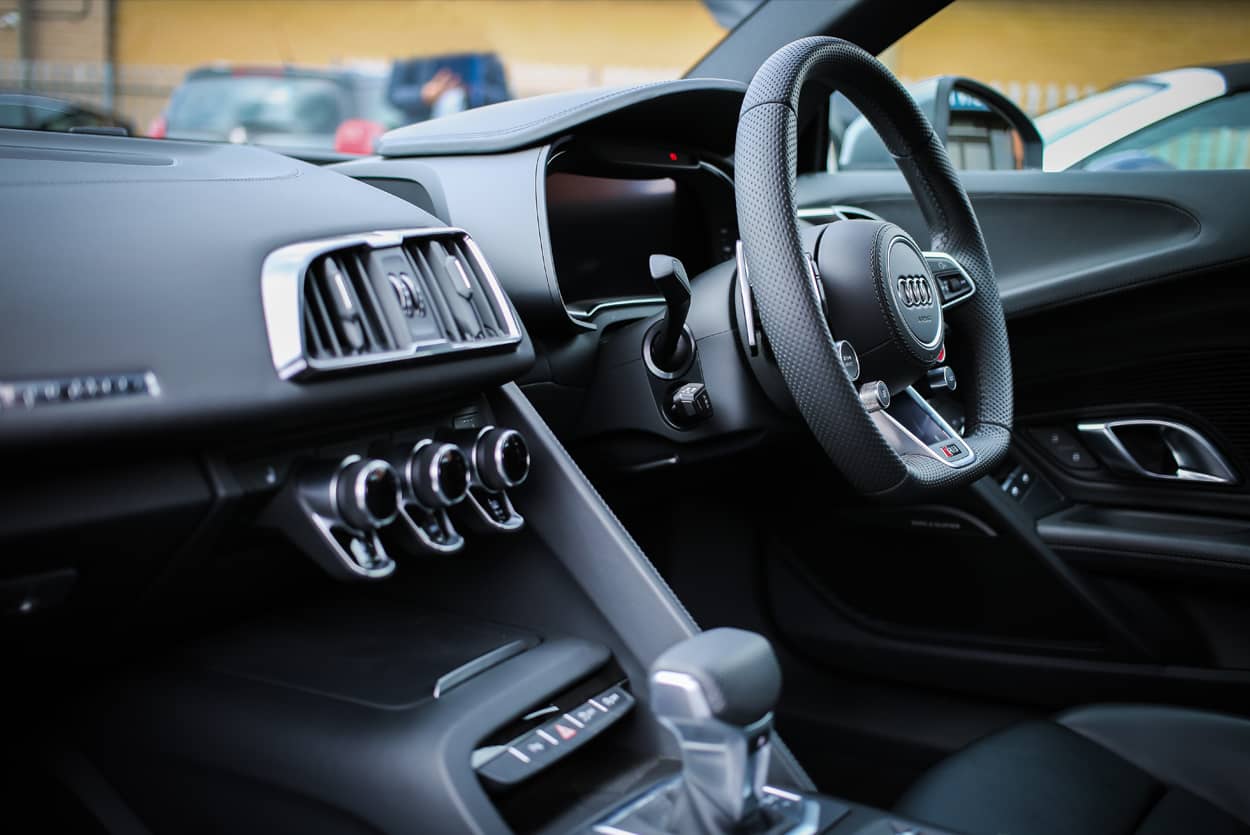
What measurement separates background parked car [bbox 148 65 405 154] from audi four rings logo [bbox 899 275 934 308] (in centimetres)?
389

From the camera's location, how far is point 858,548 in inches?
77.0

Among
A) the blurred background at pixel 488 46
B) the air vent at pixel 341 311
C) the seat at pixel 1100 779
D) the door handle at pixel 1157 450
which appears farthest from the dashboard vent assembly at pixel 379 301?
A: the blurred background at pixel 488 46

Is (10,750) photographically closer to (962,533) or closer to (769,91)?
(769,91)

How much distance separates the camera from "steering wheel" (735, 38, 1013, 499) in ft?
3.93

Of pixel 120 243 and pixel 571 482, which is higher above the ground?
pixel 120 243

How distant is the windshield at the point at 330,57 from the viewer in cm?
→ 218

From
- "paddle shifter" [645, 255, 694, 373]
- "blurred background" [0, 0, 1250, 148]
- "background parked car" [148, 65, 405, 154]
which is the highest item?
"blurred background" [0, 0, 1250, 148]

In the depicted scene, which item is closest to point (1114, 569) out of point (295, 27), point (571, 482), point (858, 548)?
point (858, 548)

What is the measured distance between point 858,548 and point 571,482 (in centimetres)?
85

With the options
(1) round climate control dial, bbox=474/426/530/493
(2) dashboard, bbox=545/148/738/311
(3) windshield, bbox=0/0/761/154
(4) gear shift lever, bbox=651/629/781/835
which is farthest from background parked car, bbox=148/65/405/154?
(4) gear shift lever, bbox=651/629/781/835

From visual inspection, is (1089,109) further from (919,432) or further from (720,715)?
(720,715)

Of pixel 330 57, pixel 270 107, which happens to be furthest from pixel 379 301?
pixel 330 57

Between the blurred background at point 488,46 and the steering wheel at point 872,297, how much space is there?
3.83 m

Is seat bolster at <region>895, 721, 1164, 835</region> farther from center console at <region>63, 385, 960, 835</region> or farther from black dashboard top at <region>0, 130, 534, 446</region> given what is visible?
black dashboard top at <region>0, 130, 534, 446</region>
